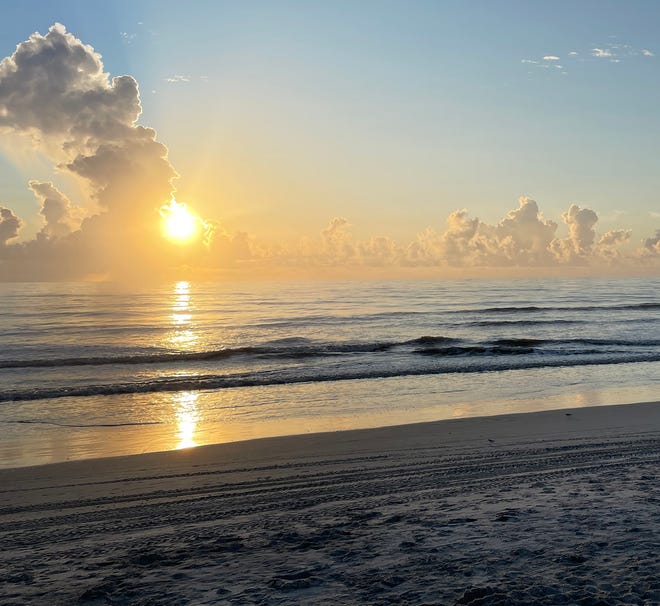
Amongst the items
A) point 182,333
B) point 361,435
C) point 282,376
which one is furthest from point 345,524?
point 182,333

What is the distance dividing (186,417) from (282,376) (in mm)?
7722

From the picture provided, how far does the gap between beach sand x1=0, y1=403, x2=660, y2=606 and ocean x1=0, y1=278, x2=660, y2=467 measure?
110 inches

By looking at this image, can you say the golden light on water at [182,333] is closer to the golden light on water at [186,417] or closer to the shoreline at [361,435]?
the golden light on water at [186,417]

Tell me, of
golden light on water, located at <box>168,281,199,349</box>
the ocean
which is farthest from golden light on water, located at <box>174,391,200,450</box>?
golden light on water, located at <box>168,281,199,349</box>

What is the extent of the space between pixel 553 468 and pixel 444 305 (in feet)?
198

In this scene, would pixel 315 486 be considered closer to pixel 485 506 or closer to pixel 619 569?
pixel 485 506

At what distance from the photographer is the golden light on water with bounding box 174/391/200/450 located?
1189 centimetres

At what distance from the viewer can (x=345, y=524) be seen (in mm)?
6465

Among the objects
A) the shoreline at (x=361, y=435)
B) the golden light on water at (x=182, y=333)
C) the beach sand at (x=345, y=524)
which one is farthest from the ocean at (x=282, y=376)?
the beach sand at (x=345, y=524)

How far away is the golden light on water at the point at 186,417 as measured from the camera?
468 inches

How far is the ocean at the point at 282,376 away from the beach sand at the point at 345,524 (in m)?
2.80

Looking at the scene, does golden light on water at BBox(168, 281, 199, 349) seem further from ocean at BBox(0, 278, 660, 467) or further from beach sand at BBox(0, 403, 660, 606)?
beach sand at BBox(0, 403, 660, 606)

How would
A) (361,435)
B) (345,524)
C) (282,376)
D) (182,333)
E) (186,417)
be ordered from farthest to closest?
1. (182,333)
2. (282,376)
3. (186,417)
4. (361,435)
5. (345,524)

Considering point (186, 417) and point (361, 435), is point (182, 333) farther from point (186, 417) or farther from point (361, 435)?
point (361, 435)
